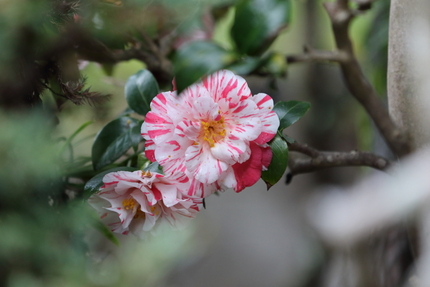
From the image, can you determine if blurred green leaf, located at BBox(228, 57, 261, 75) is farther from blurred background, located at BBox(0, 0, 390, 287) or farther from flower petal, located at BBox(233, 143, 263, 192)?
flower petal, located at BBox(233, 143, 263, 192)

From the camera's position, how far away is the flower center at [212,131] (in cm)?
35

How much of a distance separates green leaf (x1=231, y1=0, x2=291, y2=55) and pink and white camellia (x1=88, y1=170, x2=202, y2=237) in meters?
0.39

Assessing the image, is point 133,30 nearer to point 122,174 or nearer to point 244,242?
point 122,174

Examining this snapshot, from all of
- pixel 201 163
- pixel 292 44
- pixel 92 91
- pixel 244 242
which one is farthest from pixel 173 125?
pixel 292 44

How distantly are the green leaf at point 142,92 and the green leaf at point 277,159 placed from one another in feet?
0.68

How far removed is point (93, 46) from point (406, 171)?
46 cm

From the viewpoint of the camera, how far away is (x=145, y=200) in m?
0.39

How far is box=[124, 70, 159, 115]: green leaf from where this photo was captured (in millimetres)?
516

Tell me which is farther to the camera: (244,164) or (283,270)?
(283,270)

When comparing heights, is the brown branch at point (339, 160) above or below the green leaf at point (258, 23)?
below

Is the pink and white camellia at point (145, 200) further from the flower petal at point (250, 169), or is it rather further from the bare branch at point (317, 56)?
the bare branch at point (317, 56)

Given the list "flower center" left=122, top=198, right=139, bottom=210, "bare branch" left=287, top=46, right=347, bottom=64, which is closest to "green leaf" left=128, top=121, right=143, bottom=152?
"flower center" left=122, top=198, right=139, bottom=210

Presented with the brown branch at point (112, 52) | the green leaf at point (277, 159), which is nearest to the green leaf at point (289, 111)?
the green leaf at point (277, 159)

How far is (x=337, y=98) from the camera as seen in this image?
129 centimetres
